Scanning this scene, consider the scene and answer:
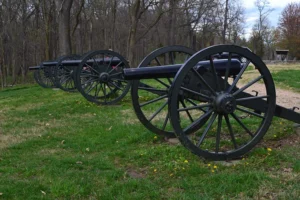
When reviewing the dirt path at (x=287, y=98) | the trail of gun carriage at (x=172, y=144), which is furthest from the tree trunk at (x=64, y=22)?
the dirt path at (x=287, y=98)

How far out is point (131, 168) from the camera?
486cm

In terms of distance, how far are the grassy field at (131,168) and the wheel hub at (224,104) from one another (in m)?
0.66

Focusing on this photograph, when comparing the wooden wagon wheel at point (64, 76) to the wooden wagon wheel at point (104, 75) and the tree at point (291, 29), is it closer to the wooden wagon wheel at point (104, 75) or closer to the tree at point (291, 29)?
the wooden wagon wheel at point (104, 75)

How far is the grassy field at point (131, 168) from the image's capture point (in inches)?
157

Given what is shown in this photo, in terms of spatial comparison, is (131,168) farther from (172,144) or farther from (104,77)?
(104,77)

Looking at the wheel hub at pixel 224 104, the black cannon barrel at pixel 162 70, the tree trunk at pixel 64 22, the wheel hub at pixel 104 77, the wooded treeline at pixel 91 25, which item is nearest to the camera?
the wheel hub at pixel 224 104

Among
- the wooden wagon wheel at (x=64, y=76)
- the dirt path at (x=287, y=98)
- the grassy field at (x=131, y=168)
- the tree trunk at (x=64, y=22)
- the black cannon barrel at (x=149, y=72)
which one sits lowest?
the grassy field at (x=131, y=168)

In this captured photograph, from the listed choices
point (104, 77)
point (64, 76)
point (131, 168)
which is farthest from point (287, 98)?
point (64, 76)

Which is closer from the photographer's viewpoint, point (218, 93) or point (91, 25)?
point (218, 93)

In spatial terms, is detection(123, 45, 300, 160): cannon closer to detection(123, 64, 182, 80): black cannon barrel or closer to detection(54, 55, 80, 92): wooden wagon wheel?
detection(123, 64, 182, 80): black cannon barrel

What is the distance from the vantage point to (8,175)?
4.74m

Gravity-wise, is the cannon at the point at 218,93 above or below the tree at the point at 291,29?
below

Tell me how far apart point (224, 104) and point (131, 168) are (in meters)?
1.43

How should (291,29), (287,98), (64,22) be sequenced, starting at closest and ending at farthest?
(287,98), (64,22), (291,29)
